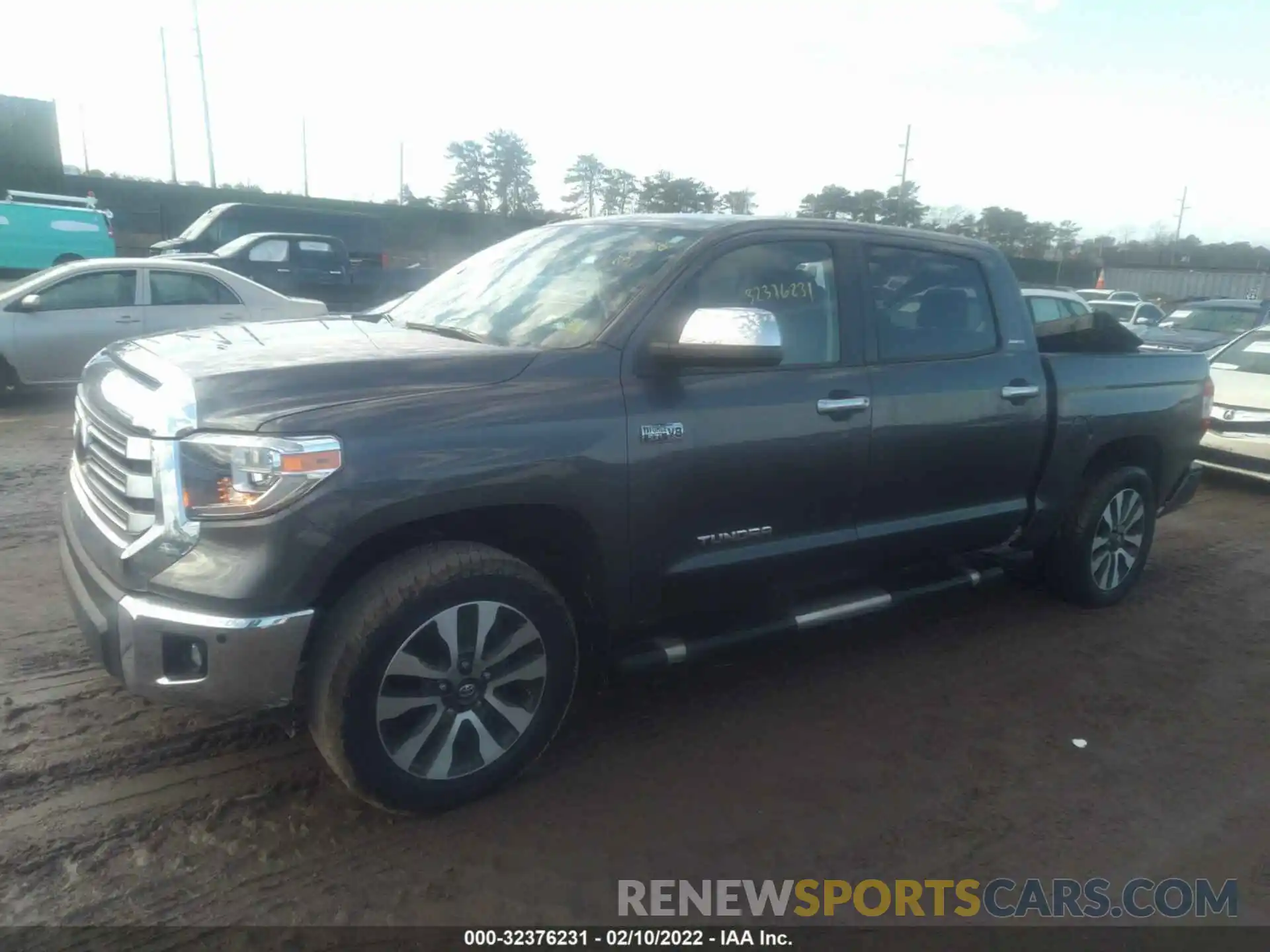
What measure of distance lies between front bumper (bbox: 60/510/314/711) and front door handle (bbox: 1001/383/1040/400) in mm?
3246

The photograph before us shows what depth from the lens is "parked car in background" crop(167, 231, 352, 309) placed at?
644 inches

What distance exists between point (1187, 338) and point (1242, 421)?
7.48 meters

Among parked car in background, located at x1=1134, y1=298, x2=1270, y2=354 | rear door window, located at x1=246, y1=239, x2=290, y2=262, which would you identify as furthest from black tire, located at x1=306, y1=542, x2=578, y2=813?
rear door window, located at x1=246, y1=239, x2=290, y2=262

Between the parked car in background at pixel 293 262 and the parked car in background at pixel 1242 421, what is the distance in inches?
548

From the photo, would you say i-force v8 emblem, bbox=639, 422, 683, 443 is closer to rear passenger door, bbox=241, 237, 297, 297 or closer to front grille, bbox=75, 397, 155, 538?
front grille, bbox=75, 397, 155, 538

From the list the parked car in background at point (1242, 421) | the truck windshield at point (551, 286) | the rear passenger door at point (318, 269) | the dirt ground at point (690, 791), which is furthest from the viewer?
the rear passenger door at point (318, 269)

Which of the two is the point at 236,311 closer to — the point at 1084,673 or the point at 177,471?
the point at 177,471

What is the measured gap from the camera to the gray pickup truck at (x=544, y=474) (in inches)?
107

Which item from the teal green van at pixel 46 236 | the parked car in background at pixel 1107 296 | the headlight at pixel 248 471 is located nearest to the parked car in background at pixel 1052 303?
the headlight at pixel 248 471

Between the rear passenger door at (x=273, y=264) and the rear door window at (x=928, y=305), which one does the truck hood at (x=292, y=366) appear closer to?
the rear door window at (x=928, y=305)

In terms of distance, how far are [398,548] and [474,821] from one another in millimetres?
924

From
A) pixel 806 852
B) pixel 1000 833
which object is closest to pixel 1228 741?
pixel 1000 833

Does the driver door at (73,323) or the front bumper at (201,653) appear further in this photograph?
the driver door at (73,323)

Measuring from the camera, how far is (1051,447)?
15.4 feet
